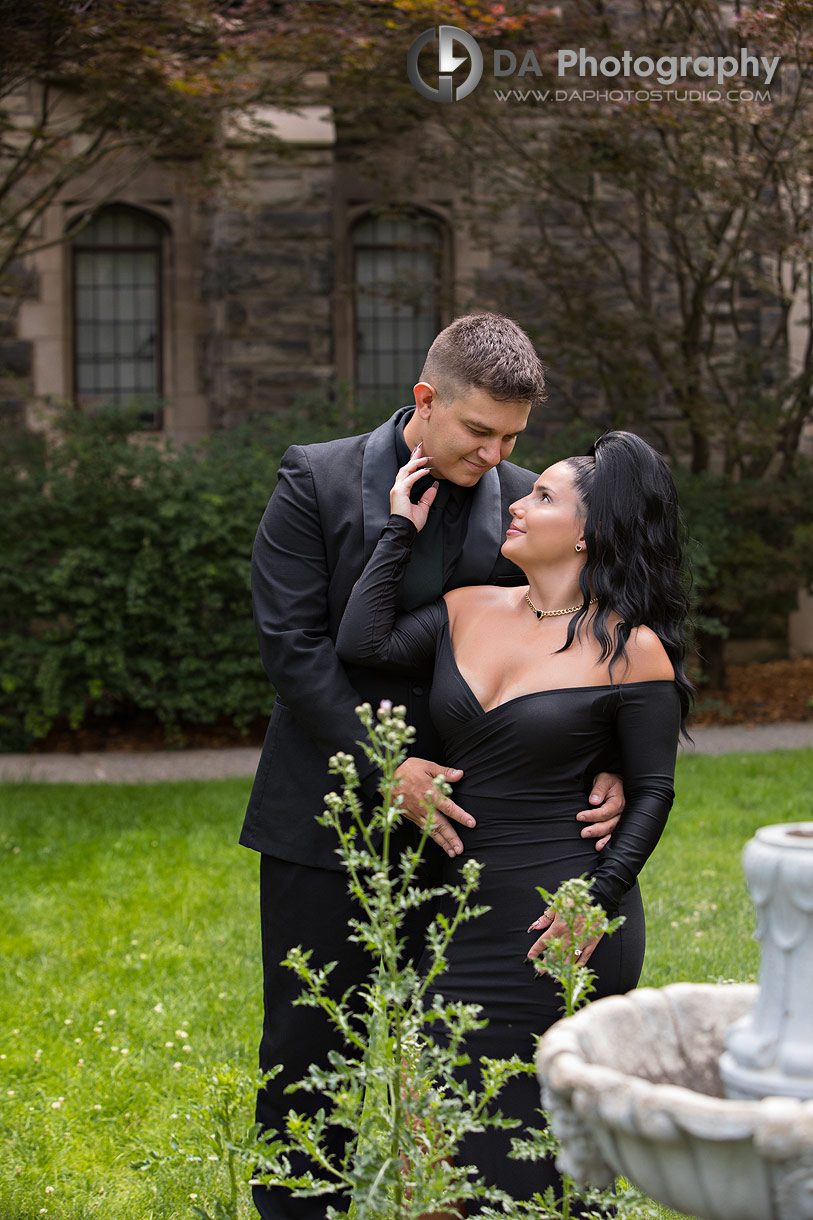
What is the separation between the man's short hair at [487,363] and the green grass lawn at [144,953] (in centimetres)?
151

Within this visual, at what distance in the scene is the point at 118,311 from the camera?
42.6 ft

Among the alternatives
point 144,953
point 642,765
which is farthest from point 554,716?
point 144,953

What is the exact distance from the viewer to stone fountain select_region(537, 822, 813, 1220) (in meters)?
1.18

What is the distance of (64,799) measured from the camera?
745 centimetres

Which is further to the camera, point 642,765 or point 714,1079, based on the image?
point 642,765

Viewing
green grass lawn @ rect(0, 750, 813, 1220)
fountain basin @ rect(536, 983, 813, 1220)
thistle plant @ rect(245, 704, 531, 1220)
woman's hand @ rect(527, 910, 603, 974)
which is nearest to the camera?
fountain basin @ rect(536, 983, 813, 1220)

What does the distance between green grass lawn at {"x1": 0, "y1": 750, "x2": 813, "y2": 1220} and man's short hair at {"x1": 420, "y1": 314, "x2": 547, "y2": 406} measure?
151 centimetres

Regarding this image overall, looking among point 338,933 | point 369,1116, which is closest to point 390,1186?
A: point 369,1116

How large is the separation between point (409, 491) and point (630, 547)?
512 mm

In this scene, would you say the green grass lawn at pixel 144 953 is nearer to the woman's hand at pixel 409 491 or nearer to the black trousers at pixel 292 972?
the black trousers at pixel 292 972

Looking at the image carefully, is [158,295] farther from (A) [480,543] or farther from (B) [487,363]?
(B) [487,363]

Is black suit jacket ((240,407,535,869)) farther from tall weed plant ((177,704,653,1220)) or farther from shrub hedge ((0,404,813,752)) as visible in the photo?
shrub hedge ((0,404,813,752))

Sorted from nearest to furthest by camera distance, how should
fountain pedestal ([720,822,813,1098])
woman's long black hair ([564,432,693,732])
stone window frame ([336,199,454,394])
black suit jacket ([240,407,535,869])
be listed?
fountain pedestal ([720,822,813,1098]) → woman's long black hair ([564,432,693,732]) → black suit jacket ([240,407,535,869]) → stone window frame ([336,199,454,394])

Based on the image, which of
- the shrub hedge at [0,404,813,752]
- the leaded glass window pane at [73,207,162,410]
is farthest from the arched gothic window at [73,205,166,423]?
the shrub hedge at [0,404,813,752]
